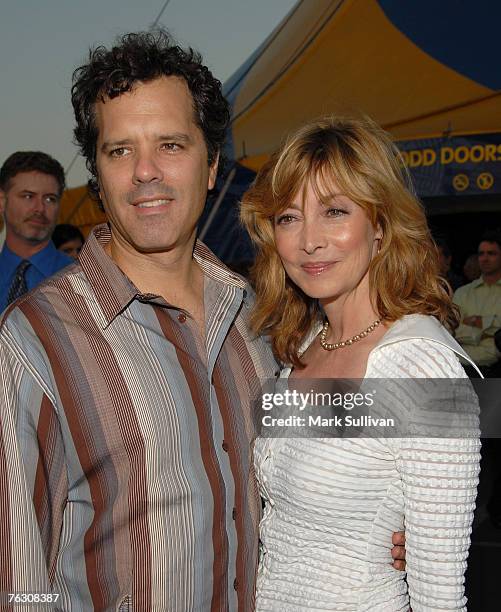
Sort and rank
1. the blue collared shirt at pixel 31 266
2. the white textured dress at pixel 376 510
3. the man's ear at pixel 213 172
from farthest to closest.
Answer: the blue collared shirt at pixel 31 266, the man's ear at pixel 213 172, the white textured dress at pixel 376 510

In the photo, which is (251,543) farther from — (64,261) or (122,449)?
(64,261)

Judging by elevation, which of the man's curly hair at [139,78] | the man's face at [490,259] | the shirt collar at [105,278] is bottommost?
the shirt collar at [105,278]

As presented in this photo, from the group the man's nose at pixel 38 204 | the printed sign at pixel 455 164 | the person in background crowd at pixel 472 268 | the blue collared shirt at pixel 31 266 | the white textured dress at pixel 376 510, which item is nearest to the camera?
the white textured dress at pixel 376 510

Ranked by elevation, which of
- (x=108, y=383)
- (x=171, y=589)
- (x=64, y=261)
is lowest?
(x=171, y=589)

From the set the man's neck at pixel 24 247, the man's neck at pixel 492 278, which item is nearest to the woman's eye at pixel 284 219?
the man's neck at pixel 24 247

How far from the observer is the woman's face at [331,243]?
2027 mm

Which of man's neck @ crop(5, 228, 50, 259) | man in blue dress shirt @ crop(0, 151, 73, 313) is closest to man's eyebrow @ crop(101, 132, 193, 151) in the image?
man in blue dress shirt @ crop(0, 151, 73, 313)

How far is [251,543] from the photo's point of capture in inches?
76.8

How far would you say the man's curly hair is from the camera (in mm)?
2018

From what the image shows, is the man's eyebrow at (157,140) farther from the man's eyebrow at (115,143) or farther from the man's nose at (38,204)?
the man's nose at (38,204)

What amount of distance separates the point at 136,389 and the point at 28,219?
2.72 m

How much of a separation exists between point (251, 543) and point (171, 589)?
0.29 m

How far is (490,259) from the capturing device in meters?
5.82

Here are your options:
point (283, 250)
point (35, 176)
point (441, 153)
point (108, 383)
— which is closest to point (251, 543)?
point (108, 383)
